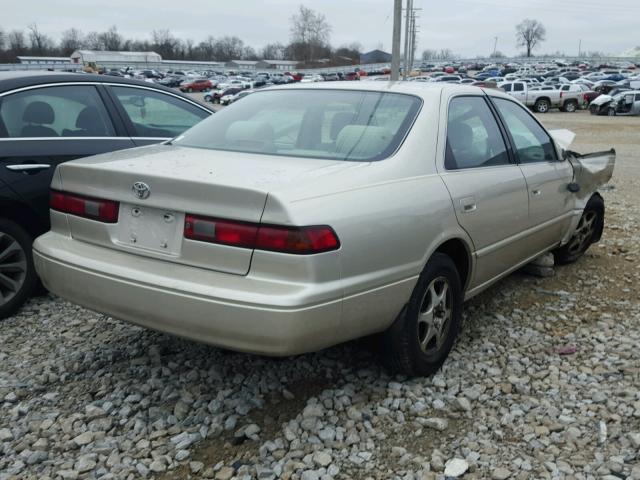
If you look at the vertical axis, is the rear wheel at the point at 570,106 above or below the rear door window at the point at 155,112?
below

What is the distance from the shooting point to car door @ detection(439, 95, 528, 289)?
330 cm

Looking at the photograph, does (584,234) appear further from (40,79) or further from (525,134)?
(40,79)

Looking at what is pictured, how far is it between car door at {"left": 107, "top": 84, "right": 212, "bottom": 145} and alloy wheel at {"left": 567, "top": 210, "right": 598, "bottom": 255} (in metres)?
3.33

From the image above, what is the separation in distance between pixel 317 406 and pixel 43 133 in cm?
274

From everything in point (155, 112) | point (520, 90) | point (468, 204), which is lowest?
point (520, 90)

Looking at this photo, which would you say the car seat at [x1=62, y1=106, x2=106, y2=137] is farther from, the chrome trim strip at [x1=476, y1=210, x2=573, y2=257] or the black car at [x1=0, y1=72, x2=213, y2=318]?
the chrome trim strip at [x1=476, y1=210, x2=573, y2=257]

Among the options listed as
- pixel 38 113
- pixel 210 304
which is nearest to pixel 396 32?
pixel 38 113

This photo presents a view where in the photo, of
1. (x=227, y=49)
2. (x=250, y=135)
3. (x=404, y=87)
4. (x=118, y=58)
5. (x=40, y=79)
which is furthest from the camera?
(x=227, y=49)

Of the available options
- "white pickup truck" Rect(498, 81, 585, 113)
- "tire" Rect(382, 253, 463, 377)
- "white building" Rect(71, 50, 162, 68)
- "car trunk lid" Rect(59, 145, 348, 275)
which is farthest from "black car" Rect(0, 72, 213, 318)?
"white building" Rect(71, 50, 162, 68)

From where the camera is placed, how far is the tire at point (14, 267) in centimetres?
396

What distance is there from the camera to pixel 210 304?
2.49 meters

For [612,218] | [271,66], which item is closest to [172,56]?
[271,66]

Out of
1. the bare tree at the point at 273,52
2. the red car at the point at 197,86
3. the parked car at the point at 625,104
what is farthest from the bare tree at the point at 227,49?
the parked car at the point at 625,104

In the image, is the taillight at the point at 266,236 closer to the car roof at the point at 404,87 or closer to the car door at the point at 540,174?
the car roof at the point at 404,87
